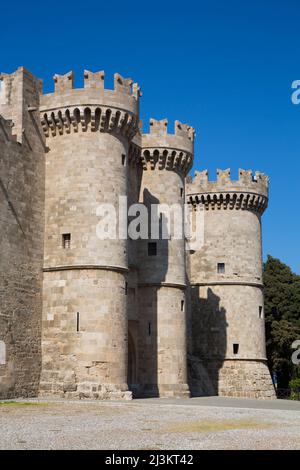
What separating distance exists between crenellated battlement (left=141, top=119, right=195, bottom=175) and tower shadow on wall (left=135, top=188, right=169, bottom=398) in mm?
1359

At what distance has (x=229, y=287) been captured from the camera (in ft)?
124

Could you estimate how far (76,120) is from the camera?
25.8 meters

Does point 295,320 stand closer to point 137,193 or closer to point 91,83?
point 137,193

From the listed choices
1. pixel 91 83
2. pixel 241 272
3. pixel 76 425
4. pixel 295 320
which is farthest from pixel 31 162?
pixel 295 320

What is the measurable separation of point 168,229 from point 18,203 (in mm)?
7741

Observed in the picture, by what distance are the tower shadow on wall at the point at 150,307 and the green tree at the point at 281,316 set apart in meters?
16.9

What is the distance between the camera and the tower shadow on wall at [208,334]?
36.9 metres

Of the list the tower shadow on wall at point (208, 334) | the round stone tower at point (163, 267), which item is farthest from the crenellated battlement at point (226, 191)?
the round stone tower at point (163, 267)

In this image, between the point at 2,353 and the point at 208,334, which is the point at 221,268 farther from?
the point at 2,353

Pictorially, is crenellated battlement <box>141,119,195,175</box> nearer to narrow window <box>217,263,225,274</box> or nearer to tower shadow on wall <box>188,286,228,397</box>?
narrow window <box>217,263,225,274</box>

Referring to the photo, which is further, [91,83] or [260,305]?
[260,305]

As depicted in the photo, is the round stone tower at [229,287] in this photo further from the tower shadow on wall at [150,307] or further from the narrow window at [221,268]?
the tower shadow on wall at [150,307]

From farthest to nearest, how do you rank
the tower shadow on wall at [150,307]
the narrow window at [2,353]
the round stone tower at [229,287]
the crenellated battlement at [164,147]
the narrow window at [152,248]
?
1. the round stone tower at [229,287]
2. the crenellated battlement at [164,147]
3. the narrow window at [152,248]
4. the tower shadow on wall at [150,307]
5. the narrow window at [2,353]
